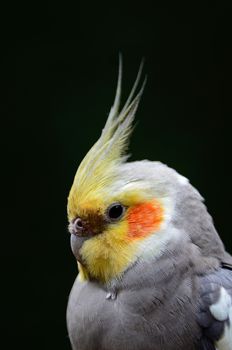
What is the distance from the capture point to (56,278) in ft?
10.9

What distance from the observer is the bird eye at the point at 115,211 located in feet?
6.49

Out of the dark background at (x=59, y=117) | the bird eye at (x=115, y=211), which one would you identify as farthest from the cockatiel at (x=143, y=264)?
the dark background at (x=59, y=117)

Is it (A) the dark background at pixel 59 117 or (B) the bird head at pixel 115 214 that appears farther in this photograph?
(A) the dark background at pixel 59 117

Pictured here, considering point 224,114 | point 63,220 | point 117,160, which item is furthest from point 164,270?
point 224,114

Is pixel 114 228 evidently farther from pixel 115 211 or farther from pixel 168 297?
pixel 168 297

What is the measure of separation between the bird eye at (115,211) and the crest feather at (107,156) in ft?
0.21

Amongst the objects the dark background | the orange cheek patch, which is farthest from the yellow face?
the dark background

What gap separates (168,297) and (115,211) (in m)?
0.28

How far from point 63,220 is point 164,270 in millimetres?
1416

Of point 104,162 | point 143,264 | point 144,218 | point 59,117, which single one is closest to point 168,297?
point 143,264

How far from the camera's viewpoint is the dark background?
10.8ft

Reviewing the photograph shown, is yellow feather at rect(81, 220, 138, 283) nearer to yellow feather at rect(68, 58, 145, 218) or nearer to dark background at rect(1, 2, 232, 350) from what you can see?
yellow feather at rect(68, 58, 145, 218)

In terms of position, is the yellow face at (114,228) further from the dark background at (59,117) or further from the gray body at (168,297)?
the dark background at (59,117)

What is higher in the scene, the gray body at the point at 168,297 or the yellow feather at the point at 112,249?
the yellow feather at the point at 112,249
